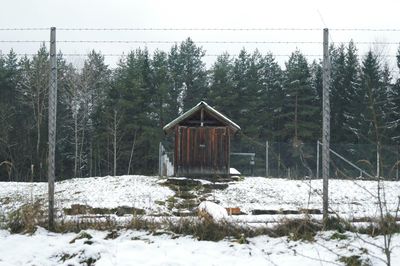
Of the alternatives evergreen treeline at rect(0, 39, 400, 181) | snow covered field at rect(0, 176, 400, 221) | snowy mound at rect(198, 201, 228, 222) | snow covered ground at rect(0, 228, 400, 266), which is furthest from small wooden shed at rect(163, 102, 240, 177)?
evergreen treeline at rect(0, 39, 400, 181)

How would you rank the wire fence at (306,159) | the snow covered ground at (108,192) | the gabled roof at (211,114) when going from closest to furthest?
the snow covered ground at (108,192) < the gabled roof at (211,114) < the wire fence at (306,159)

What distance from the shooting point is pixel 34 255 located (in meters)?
5.93

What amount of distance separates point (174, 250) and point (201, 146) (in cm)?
1411

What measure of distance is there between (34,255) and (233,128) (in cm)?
1505

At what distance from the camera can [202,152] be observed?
20.2 meters

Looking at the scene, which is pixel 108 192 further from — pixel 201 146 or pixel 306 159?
pixel 306 159

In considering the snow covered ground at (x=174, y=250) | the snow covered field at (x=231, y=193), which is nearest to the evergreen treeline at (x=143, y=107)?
the snow covered field at (x=231, y=193)

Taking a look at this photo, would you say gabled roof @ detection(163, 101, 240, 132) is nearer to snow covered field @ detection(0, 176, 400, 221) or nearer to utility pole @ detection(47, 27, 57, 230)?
snow covered field @ detection(0, 176, 400, 221)

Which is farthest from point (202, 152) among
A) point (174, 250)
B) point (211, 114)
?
point (174, 250)

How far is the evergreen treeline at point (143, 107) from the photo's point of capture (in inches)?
1491

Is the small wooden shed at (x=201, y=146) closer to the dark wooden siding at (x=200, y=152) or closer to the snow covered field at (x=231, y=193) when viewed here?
the dark wooden siding at (x=200, y=152)

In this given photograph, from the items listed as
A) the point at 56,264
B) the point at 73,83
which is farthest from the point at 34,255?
the point at 73,83

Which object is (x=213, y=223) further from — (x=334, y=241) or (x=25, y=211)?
(x=25, y=211)

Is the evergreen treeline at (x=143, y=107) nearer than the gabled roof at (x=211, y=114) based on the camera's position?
No
